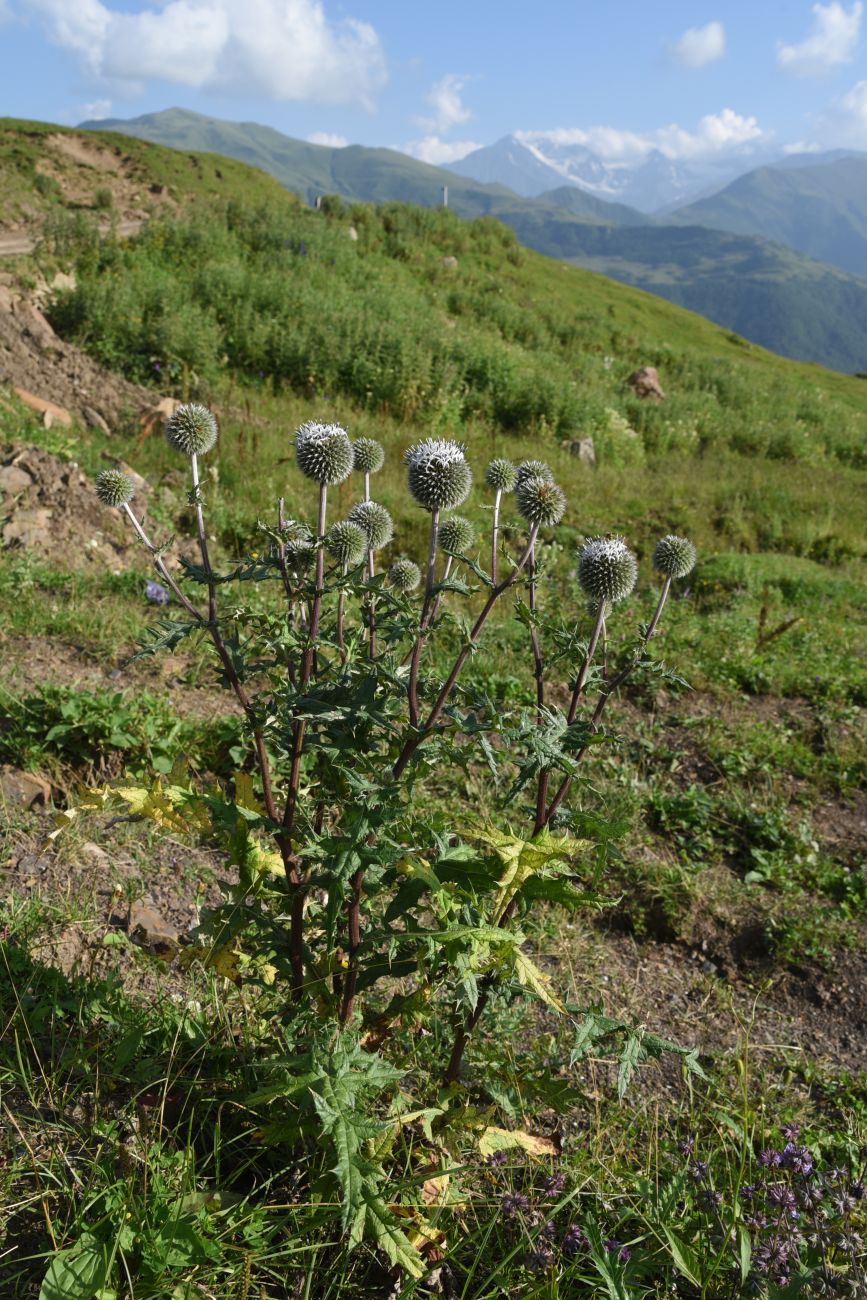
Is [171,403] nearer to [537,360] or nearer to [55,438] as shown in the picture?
[55,438]

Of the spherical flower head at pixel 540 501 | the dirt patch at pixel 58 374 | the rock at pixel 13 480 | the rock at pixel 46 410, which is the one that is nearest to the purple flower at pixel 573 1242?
the spherical flower head at pixel 540 501

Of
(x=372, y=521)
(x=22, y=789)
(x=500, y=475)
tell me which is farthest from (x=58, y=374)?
(x=500, y=475)

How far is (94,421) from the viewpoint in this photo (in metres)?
8.87

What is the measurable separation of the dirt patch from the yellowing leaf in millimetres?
8541

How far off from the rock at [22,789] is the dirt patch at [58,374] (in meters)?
6.37

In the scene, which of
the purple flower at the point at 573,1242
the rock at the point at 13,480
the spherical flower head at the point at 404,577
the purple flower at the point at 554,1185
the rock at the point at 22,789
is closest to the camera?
the purple flower at the point at 573,1242

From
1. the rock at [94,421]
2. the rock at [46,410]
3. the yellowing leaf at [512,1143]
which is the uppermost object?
the rock at [46,410]

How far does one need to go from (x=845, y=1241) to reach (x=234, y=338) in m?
12.5

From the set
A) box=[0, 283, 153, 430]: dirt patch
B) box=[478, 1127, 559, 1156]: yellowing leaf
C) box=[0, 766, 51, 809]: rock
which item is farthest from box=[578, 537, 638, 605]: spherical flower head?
box=[0, 283, 153, 430]: dirt patch

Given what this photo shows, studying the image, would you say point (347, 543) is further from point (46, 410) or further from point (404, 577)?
point (46, 410)

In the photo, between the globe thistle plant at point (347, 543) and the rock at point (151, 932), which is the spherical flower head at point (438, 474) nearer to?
the globe thistle plant at point (347, 543)

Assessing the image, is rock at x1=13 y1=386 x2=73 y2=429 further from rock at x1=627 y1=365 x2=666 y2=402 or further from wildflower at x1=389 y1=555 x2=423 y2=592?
rock at x1=627 y1=365 x2=666 y2=402

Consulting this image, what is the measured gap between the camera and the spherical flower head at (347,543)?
2.59 metres

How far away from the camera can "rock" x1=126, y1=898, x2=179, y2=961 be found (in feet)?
9.40
